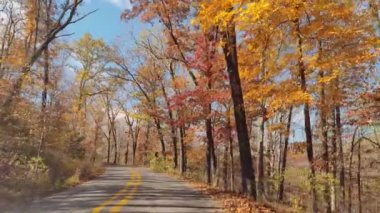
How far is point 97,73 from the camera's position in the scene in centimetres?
5700

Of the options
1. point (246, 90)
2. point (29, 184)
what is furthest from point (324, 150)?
point (29, 184)

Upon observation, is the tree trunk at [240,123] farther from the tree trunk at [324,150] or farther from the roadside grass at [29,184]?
the roadside grass at [29,184]

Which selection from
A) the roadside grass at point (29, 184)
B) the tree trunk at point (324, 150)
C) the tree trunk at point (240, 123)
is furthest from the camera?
the tree trunk at point (324, 150)

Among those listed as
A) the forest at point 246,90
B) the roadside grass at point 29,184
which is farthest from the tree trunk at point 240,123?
the roadside grass at point 29,184

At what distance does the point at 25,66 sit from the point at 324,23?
43.4 ft

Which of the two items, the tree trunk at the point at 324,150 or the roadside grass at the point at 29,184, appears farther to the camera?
the tree trunk at the point at 324,150

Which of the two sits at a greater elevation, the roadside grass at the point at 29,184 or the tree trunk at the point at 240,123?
the tree trunk at the point at 240,123

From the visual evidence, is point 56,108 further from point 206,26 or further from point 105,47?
point 105,47

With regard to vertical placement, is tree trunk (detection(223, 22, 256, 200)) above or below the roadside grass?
above

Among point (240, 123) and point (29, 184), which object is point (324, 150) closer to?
point (240, 123)

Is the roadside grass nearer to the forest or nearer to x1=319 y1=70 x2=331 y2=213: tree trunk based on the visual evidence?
the forest

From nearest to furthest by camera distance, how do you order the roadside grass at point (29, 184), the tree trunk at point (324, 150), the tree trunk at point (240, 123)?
1. the roadside grass at point (29, 184)
2. the tree trunk at point (240, 123)
3. the tree trunk at point (324, 150)

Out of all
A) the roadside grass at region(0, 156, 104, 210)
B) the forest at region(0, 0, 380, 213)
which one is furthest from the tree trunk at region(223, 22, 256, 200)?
the roadside grass at region(0, 156, 104, 210)

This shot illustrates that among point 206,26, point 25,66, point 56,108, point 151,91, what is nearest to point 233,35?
point 206,26
